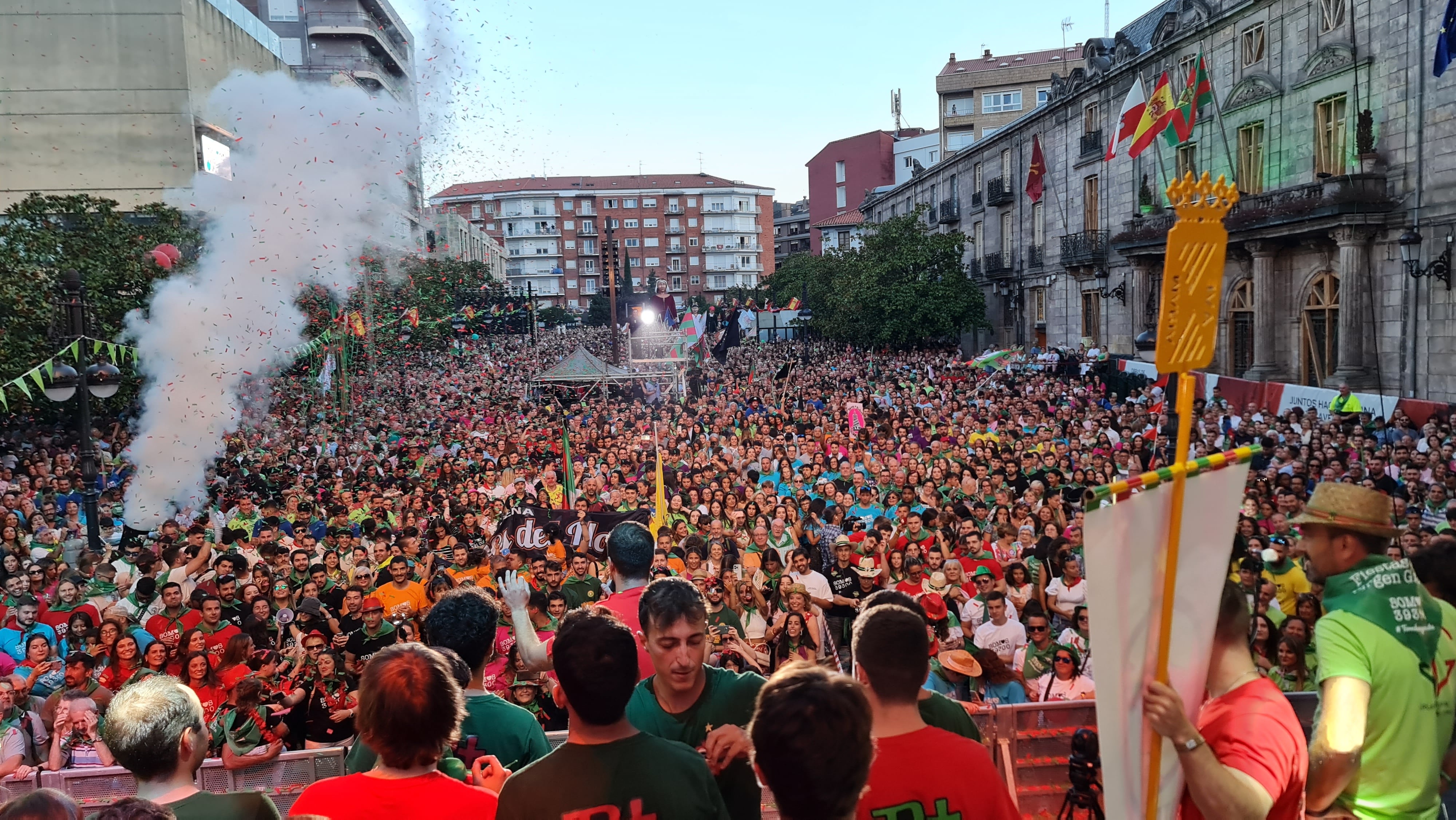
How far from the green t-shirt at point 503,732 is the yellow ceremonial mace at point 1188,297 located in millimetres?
2030

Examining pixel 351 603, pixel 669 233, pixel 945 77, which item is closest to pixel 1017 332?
pixel 945 77

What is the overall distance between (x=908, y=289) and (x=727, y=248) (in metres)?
65.1

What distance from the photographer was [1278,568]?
762cm

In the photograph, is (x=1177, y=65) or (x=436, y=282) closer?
(x=1177, y=65)

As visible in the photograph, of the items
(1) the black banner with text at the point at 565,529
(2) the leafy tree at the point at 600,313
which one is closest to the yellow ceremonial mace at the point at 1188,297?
(1) the black banner with text at the point at 565,529

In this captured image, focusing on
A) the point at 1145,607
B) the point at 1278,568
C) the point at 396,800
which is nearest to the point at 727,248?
the point at 1278,568

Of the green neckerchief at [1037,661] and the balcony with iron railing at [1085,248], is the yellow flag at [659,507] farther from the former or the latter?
the balcony with iron railing at [1085,248]

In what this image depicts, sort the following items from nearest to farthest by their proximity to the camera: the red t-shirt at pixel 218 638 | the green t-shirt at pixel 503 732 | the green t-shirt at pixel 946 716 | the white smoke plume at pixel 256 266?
1. the green t-shirt at pixel 946 716
2. the green t-shirt at pixel 503 732
3. the red t-shirt at pixel 218 638
4. the white smoke plume at pixel 256 266

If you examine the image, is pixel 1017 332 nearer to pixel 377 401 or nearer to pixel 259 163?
pixel 377 401

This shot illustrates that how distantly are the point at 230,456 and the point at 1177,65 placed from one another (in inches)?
985

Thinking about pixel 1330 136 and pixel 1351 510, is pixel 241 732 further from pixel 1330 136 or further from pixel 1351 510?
pixel 1330 136

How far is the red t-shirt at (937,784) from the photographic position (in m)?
2.56

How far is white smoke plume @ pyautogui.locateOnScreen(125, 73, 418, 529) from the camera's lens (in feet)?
44.8

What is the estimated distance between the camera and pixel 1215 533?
2.37 meters
